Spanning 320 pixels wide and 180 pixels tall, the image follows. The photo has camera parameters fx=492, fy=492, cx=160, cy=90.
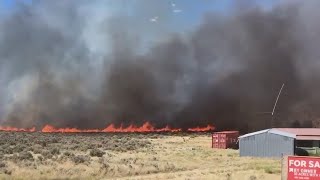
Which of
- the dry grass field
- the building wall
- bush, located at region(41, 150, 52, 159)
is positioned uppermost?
the building wall

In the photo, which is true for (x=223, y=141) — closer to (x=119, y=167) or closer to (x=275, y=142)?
(x=275, y=142)

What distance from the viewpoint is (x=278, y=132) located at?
47.2 metres

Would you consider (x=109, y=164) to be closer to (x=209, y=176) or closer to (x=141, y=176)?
(x=141, y=176)

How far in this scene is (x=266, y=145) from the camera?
47.5 meters

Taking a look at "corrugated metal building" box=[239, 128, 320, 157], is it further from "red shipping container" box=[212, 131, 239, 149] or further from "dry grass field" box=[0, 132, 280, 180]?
"red shipping container" box=[212, 131, 239, 149]

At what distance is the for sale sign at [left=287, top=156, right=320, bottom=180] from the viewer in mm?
20406

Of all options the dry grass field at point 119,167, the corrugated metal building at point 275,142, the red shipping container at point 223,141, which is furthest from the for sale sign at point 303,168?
the red shipping container at point 223,141

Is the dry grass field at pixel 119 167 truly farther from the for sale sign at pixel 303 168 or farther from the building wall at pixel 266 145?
the for sale sign at pixel 303 168

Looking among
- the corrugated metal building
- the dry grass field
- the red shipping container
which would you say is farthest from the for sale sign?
the red shipping container

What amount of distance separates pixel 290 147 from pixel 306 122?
57058 mm

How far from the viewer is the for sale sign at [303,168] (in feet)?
66.9

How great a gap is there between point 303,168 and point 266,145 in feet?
89.4

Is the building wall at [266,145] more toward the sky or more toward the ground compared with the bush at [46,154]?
more toward the sky

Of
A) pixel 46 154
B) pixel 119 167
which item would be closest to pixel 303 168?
pixel 119 167
